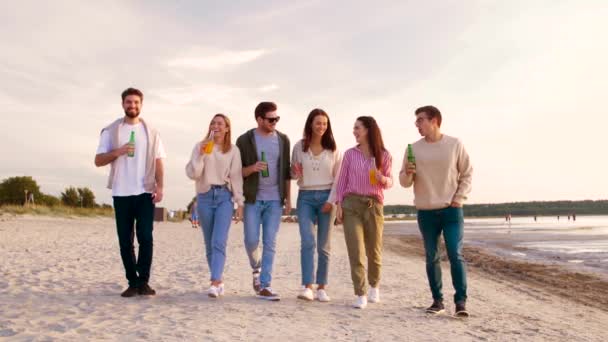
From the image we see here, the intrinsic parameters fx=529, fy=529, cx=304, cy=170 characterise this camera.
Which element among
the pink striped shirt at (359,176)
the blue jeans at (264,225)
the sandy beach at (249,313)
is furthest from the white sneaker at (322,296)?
the pink striped shirt at (359,176)

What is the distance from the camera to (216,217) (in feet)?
18.9

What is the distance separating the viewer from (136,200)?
5676mm

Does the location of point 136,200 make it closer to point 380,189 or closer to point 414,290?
point 380,189

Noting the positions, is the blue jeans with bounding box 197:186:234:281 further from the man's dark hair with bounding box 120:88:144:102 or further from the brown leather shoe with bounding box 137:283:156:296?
the man's dark hair with bounding box 120:88:144:102

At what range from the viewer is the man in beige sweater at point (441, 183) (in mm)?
5262

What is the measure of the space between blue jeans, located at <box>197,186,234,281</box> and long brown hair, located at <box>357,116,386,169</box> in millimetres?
1628

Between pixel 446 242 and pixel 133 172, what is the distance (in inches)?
132

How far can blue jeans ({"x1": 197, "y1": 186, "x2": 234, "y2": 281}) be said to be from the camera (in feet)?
18.8

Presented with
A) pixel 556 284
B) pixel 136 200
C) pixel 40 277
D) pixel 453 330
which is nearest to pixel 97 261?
pixel 40 277

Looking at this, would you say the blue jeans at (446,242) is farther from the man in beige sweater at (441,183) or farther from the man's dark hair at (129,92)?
the man's dark hair at (129,92)

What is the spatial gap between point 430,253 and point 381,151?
1178 mm

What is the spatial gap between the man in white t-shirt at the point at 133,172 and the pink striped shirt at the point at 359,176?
1.99m

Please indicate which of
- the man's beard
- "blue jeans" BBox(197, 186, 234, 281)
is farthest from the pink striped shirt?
the man's beard

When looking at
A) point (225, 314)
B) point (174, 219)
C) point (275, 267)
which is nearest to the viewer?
point (225, 314)
